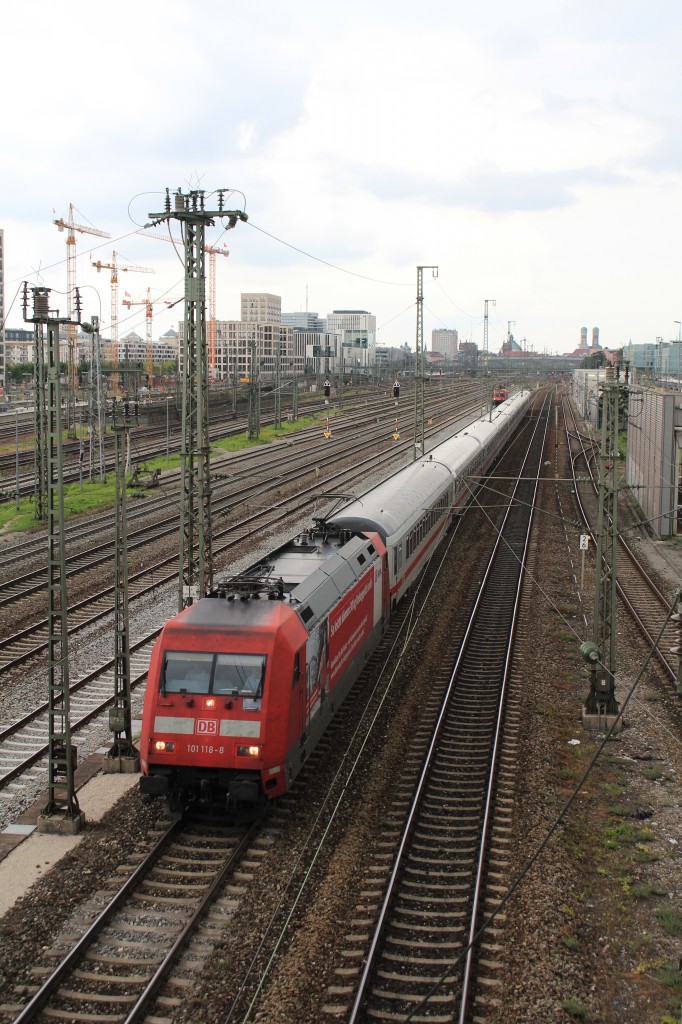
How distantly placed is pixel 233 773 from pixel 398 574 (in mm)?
10829

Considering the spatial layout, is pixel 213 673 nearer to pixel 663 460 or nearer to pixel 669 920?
pixel 669 920

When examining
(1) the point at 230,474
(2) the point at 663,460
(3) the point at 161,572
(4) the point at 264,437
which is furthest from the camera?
(4) the point at 264,437

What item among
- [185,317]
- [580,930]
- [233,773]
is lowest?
[580,930]

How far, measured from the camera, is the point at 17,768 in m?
14.5

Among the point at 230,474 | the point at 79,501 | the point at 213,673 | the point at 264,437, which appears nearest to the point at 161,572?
the point at 79,501

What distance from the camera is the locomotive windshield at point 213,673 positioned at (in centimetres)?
1212

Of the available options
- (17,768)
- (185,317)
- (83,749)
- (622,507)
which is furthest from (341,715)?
(622,507)

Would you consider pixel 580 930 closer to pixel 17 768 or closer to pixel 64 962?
pixel 64 962

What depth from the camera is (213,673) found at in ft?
40.2

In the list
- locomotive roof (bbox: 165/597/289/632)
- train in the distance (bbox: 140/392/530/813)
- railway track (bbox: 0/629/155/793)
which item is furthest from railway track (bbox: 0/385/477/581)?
locomotive roof (bbox: 165/597/289/632)

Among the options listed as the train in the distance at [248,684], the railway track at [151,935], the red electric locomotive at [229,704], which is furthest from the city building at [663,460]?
the railway track at [151,935]

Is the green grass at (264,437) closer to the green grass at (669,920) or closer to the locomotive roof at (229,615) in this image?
the locomotive roof at (229,615)

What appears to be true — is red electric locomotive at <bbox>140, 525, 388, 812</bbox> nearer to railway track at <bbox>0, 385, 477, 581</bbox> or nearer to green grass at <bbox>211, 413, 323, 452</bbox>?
railway track at <bbox>0, 385, 477, 581</bbox>

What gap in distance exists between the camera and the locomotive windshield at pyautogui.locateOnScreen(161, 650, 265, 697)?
477 inches
